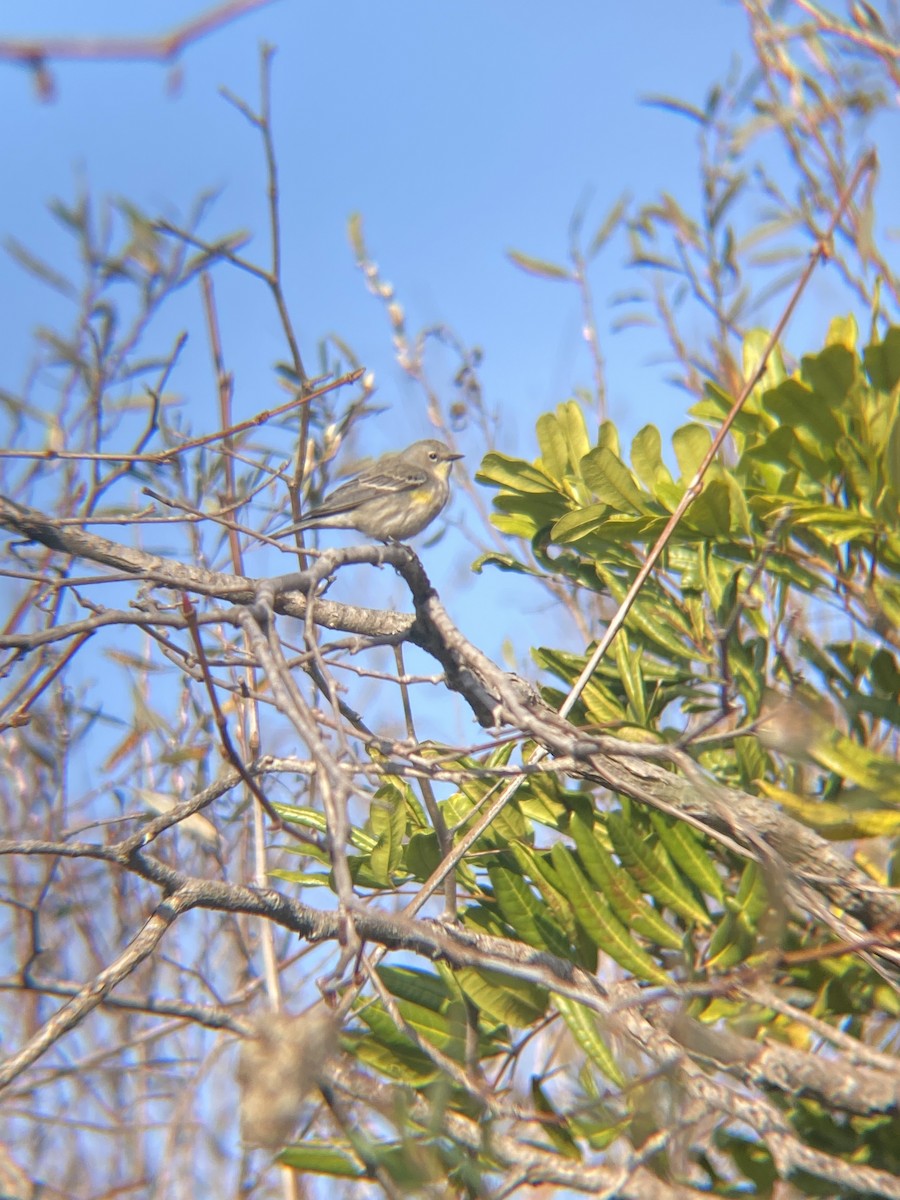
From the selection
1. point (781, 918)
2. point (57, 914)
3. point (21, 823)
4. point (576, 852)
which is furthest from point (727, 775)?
point (21, 823)

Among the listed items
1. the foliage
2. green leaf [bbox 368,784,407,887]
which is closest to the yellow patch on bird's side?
the foliage

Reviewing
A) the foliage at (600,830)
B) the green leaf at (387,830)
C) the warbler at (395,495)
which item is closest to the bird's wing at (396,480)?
the warbler at (395,495)

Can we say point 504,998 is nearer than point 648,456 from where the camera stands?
Yes

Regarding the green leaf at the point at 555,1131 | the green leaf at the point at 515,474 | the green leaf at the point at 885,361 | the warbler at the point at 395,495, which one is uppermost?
the warbler at the point at 395,495

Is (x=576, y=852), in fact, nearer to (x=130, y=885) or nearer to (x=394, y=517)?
(x=130, y=885)

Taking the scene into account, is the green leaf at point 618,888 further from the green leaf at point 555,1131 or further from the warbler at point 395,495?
the warbler at point 395,495

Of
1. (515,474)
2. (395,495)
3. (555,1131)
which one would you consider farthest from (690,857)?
(395,495)

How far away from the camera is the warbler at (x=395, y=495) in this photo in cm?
530

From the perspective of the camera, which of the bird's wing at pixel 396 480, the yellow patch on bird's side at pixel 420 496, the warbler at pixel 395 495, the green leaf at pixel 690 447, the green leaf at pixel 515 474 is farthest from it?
the yellow patch on bird's side at pixel 420 496

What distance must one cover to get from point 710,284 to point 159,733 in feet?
7.99

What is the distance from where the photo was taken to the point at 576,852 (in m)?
2.09

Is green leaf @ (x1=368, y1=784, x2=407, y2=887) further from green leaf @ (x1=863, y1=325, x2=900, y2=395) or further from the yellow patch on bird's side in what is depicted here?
the yellow patch on bird's side

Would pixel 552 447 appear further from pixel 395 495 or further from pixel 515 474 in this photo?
pixel 395 495

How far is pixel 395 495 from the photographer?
5.61 m
